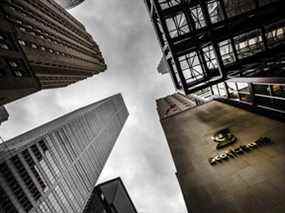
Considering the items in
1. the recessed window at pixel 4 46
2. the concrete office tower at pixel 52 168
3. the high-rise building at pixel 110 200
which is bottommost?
the high-rise building at pixel 110 200

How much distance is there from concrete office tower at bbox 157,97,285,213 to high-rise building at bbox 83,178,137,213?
88732 millimetres

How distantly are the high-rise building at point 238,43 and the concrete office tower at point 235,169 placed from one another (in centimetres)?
270

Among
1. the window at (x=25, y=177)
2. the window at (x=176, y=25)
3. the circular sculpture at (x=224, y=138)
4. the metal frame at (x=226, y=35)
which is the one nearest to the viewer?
the circular sculpture at (x=224, y=138)

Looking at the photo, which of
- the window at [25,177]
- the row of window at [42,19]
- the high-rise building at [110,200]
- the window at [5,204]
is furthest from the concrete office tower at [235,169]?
the high-rise building at [110,200]

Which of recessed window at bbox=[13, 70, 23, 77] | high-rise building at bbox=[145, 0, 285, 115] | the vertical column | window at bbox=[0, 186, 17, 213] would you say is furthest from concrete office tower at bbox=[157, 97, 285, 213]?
the vertical column

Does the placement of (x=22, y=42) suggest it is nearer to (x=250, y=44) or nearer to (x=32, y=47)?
(x=32, y=47)

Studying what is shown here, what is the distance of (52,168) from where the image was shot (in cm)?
9275

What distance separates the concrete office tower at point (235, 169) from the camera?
1537 centimetres

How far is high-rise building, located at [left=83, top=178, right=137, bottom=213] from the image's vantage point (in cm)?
11340

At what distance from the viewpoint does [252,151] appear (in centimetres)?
1952

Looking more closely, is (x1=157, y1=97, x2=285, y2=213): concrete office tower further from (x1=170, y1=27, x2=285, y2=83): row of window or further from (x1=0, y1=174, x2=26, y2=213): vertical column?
(x1=0, y1=174, x2=26, y2=213): vertical column

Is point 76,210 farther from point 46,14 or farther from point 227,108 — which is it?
point 227,108

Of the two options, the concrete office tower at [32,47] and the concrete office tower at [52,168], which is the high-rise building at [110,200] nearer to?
the concrete office tower at [52,168]

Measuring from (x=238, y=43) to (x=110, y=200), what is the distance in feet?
379
